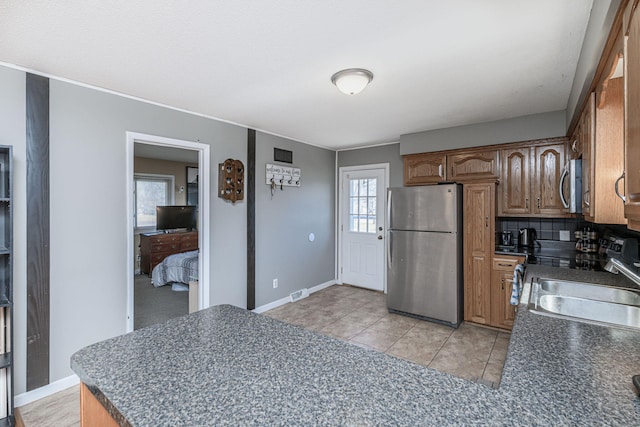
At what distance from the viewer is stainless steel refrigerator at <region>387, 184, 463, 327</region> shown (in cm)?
346

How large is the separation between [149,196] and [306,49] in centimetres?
528

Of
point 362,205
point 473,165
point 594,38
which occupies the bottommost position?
point 362,205

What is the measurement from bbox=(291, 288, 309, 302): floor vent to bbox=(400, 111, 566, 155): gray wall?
8.07 feet

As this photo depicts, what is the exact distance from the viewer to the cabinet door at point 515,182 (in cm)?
333

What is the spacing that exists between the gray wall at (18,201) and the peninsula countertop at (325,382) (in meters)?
1.76

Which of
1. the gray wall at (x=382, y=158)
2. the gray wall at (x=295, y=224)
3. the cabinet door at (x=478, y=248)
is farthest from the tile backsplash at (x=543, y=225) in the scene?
the gray wall at (x=295, y=224)

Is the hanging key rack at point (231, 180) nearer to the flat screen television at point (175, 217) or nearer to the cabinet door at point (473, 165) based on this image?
the cabinet door at point (473, 165)

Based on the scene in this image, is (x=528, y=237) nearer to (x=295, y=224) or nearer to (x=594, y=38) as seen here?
(x=594, y=38)

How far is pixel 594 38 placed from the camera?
147 centimetres

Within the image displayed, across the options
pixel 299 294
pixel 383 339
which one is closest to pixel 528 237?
pixel 383 339

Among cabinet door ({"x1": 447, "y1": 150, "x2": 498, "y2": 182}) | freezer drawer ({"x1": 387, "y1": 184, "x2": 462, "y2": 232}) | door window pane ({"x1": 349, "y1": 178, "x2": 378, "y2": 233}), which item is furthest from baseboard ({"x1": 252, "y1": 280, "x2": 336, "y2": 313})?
cabinet door ({"x1": 447, "y1": 150, "x2": 498, "y2": 182})

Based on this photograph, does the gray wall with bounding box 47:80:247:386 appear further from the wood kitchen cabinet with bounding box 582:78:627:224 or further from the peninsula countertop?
the wood kitchen cabinet with bounding box 582:78:627:224

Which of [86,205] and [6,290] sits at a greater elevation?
[86,205]

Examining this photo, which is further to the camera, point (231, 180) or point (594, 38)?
point (231, 180)
